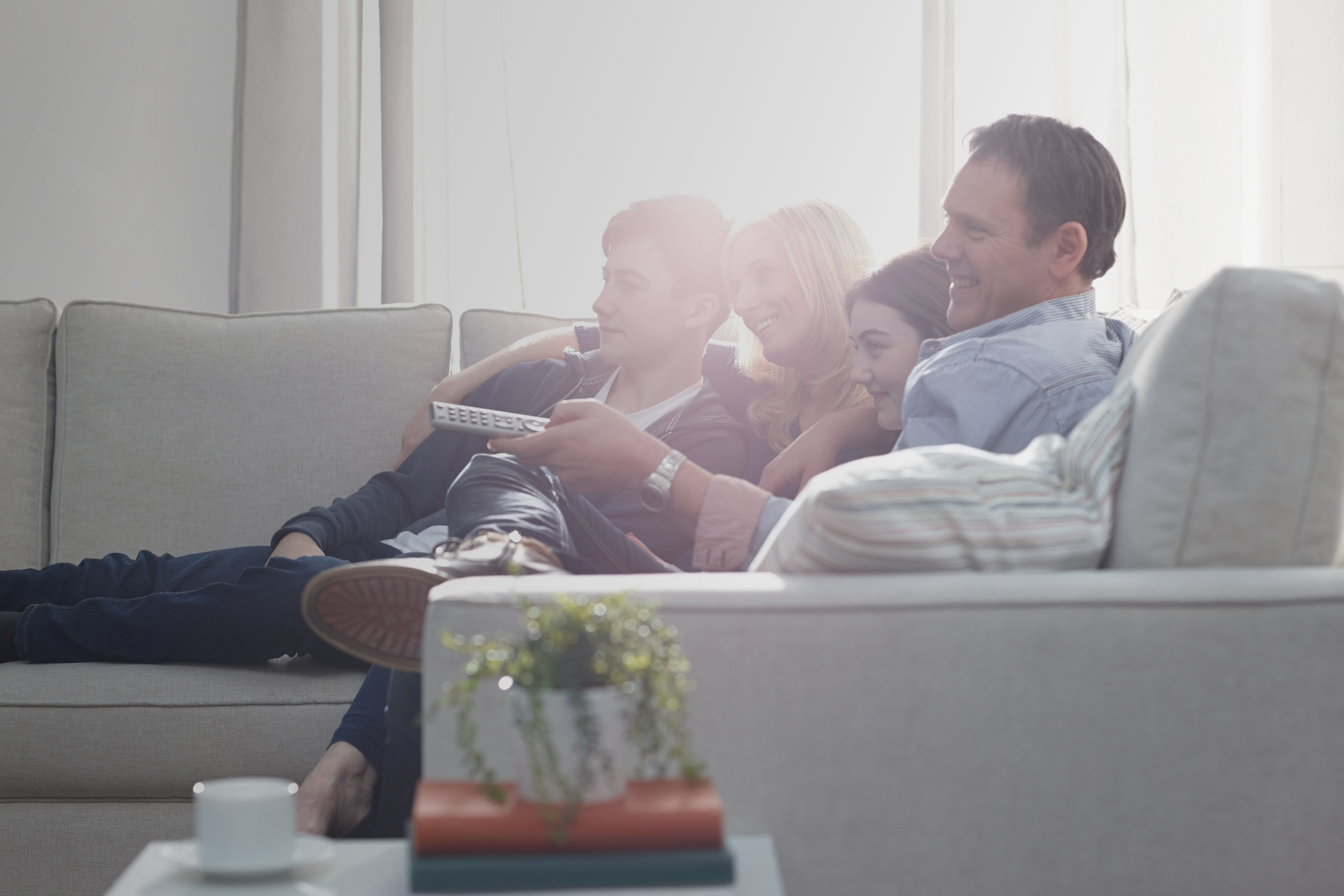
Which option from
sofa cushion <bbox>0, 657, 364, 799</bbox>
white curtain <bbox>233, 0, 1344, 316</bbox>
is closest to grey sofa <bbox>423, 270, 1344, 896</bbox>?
sofa cushion <bbox>0, 657, 364, 799</bbox>

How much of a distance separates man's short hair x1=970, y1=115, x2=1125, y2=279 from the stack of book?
3.39ft

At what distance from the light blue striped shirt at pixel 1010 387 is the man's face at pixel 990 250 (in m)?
0.13

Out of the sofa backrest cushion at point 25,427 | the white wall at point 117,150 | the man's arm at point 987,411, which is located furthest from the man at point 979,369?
the white wall at point 117,150

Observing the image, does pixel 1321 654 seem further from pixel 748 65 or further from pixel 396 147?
pixel 396 147

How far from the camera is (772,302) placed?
69.3 inches

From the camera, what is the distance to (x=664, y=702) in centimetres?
65

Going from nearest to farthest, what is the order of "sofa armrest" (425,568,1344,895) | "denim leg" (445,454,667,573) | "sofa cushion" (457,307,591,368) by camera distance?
"sofa armrest" (425,568,1344,895) < "denim leg" (445,454,667,573) < "sofa cushion" (457,307,591,368)

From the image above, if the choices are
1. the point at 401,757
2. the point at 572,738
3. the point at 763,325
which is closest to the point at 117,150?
the point at 763,325

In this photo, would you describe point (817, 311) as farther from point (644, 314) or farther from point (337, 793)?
point (337, 793)

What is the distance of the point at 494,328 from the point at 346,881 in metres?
1.53

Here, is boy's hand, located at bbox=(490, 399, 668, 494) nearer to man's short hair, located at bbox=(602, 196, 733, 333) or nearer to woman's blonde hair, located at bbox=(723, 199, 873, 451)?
woman's blonde hair, located at bbox=(723, 199, 873, 451)

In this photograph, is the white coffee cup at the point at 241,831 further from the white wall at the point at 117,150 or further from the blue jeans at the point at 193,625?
the white wall at the point at 117,150

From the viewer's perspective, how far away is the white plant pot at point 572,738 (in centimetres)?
66

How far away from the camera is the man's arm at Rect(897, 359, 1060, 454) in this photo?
1214 millimetres
